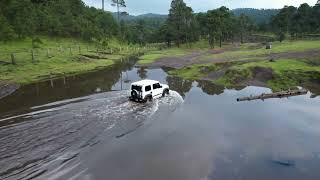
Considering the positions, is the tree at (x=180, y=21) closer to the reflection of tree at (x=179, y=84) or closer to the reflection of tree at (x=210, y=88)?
the reflection of tree at (x=179, y=84)

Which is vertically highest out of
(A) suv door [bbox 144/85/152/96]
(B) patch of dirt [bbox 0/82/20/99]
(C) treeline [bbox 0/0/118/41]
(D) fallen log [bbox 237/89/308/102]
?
(C) treeline [bbox 0/0/118/41]

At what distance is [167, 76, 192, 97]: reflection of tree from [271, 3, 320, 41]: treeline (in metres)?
71.0

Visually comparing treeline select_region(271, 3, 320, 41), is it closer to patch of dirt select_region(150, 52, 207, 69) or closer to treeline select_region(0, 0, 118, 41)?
patch of dirt select_region(150, 52, 207, 69)

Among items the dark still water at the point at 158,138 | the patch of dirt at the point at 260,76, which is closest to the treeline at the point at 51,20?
the dark still water at the point at 158,138

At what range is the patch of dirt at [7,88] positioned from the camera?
145 ft

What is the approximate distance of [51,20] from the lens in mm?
100875

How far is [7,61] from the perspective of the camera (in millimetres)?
65250

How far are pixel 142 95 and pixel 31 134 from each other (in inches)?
538

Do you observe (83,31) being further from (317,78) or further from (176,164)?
(176,164)

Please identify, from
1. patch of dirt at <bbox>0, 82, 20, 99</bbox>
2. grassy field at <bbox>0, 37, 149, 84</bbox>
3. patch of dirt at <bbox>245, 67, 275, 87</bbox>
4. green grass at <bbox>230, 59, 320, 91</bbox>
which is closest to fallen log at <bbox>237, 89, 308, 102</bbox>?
green grass at <bbox>230, 59, 320, 91</bbox>

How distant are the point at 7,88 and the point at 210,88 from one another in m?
28.3

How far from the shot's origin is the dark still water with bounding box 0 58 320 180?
2065 centimetres

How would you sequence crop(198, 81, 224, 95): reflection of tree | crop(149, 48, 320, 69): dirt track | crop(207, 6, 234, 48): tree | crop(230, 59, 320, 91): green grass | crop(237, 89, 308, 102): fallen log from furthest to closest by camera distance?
crop(207, 6, 234, 48): tree
crop(149, 48, 320, 69): dirt track
crop(230, 59, 320, 91): green grass
crop(198, 81, 224, 95): reflection of tree
crop(237, 89, 308, 102): fallen log

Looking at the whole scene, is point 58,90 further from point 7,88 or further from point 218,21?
point 218,21
